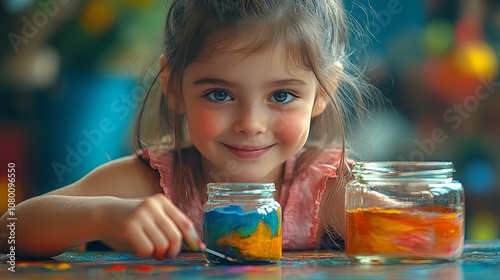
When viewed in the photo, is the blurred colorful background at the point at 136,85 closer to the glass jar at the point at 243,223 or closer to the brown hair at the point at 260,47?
the brown hair at the point at 260,47

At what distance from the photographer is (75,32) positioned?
193 centimetres

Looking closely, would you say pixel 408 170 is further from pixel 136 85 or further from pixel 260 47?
pixel 136 85

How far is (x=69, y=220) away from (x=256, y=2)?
422 mm

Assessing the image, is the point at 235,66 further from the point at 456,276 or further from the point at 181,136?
the point at 456,276

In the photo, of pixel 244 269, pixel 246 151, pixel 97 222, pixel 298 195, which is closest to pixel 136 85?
pixel 298 195

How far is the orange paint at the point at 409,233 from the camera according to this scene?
845 mm

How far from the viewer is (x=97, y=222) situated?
866 millimetres

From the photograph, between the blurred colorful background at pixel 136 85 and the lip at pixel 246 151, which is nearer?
the lip at pixel 246 151

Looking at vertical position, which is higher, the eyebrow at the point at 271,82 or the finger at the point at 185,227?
the eyebrow at the point at 271,82

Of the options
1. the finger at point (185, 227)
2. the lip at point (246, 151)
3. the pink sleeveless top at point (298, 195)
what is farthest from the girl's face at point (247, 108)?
the finger at point (185, 227)

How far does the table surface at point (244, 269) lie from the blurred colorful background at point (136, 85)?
36.4 inches

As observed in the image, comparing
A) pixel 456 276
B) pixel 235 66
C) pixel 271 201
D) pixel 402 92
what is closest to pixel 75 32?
pixel 402 92

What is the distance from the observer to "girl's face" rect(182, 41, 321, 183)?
103 centimetres

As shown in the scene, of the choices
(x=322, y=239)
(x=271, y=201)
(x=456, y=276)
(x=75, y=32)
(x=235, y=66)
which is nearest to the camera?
(x=456, y=276)
